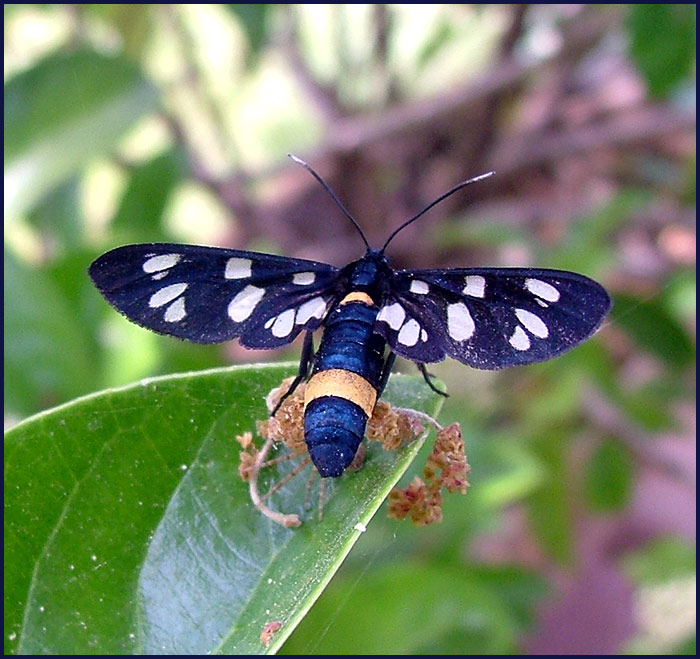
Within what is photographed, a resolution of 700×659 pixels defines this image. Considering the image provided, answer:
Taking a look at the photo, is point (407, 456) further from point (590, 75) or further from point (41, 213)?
point (590, 75)

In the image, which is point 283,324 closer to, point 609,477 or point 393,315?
point 393,315

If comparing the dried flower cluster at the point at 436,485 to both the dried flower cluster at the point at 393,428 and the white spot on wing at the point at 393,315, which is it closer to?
the dried flower cluster at the point at 393,428

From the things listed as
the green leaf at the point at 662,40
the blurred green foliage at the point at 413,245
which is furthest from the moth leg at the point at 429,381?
the green leaf at the point at 662,40

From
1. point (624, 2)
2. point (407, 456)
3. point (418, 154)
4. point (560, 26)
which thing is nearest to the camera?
point (407, 456)

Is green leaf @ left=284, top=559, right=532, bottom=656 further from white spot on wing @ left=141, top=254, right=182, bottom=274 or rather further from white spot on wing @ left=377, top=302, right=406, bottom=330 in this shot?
white spot on wing @ left=141, top=254, right=182, bottom=274

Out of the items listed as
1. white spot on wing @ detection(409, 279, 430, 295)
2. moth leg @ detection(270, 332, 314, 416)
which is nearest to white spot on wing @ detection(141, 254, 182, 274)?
moth leg @ detection(270, 332, 314, 416)

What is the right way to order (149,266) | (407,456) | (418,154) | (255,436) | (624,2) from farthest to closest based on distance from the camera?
(418,154) → (624,2) → (149,266) → (255,436) → (407,456)

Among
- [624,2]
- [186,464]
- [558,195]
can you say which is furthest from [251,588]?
[558,195]
